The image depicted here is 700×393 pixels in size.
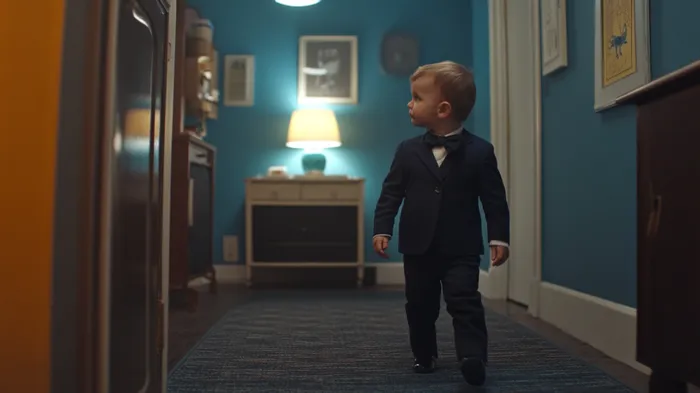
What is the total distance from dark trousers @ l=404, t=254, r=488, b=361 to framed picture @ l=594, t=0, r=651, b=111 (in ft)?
1.97

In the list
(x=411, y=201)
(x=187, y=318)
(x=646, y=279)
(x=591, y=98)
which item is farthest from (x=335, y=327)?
(x=646, y=279)

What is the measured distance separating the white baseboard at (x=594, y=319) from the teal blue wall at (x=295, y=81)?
83.2 inches

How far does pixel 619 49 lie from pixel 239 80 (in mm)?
3157

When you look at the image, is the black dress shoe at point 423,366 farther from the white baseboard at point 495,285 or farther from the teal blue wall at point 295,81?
the teal blue wall at point 295,81

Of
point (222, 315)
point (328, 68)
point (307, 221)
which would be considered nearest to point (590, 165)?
point (222, 315)

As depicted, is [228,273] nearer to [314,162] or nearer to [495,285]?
[314,162]

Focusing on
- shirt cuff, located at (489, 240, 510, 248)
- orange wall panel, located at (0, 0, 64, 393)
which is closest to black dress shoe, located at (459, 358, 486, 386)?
shirt cuff, located at (489, 240, 510, 248)

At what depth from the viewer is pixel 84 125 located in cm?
80

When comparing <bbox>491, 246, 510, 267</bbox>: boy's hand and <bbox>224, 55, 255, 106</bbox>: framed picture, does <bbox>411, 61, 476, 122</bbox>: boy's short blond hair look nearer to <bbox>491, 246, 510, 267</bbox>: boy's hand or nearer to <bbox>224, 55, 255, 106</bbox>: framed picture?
<bbox>491, 246, 510, 267</bbox>: boy's hand

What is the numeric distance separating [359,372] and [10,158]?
3.98 feet

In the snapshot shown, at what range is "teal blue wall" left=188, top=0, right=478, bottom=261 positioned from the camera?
4684 mm

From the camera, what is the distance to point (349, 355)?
202 centimetres

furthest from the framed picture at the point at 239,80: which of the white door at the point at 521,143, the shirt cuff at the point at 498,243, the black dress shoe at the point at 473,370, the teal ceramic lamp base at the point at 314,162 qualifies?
the black dress shoe at the point at 473,370

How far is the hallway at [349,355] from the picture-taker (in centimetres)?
164
